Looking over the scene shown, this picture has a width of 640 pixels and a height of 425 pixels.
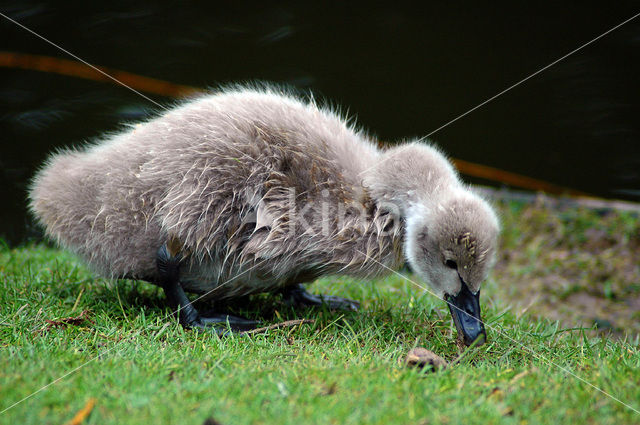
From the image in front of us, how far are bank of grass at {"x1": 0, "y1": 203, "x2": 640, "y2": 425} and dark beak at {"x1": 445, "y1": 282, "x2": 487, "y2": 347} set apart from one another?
9cm

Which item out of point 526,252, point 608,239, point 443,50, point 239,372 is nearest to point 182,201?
point 239,372

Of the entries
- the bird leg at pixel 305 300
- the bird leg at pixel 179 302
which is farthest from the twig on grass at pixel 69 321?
the bird leg at pixel 305 300

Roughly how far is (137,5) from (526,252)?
465cm

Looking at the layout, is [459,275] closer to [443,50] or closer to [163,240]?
[163,240]

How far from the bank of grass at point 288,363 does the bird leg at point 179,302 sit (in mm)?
92

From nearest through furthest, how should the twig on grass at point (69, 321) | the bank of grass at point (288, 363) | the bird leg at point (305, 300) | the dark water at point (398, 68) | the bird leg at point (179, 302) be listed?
the bank of grass at point (288, 363), the twig on grass at point (69, 321), the bird leg at point (179, 302), the bird leg at point (305, 300), the dark water at point (398, 68)

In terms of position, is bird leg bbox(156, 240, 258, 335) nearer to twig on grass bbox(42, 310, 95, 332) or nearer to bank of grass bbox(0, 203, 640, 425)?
bank of grass bbox(0, 203, 640, 425)

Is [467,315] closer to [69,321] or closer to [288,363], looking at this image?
[288,363]

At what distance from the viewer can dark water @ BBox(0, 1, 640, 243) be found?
6102 millimetres

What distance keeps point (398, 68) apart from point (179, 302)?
4.24 meters

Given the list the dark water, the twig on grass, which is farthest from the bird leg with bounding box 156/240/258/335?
the dark water

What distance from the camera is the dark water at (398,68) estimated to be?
610 cm

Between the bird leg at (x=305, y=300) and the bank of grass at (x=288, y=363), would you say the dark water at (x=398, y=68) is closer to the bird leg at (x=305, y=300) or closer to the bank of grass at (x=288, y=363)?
the bank of grass at (x=288, y=363)

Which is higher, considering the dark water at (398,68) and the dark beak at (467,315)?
the dark water at (398,68)
